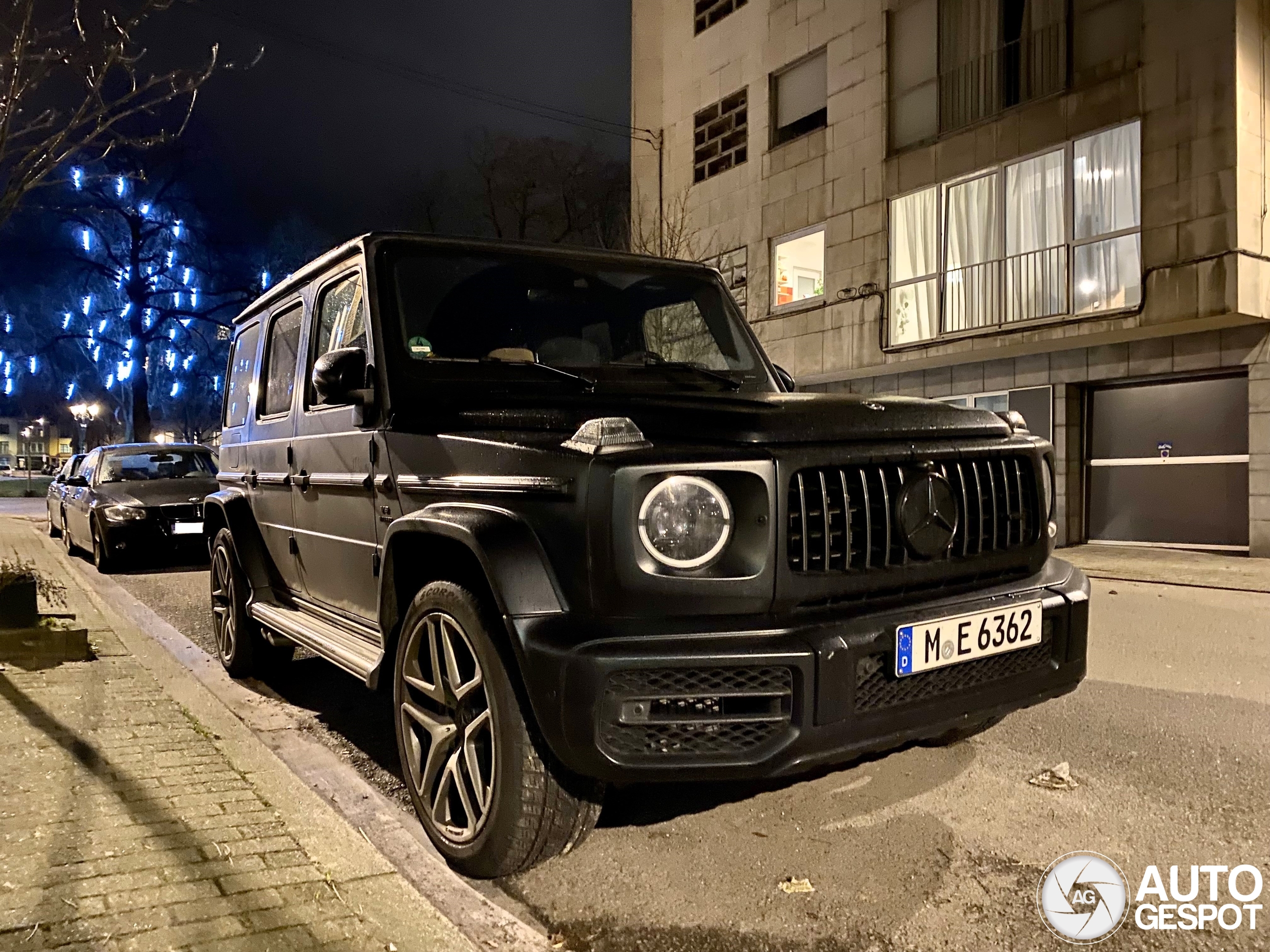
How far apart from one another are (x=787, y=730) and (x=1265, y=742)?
2900 millimetres

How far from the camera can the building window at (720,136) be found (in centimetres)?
2069

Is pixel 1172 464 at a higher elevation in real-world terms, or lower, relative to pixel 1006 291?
lower

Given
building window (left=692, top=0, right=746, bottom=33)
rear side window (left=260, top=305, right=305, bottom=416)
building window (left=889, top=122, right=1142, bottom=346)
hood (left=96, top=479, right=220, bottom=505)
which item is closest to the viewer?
rear side window (left=260, top=305, right=305, bottom=416)

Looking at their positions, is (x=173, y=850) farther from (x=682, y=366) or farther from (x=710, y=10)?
(x=710, y=10)

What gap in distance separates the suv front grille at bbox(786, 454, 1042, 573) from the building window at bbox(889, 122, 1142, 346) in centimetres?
1232

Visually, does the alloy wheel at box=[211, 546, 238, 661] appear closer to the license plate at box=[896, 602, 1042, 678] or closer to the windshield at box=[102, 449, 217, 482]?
the license plate at box=[896, 602, 1042, 678]

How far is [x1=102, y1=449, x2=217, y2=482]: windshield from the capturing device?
11836mm

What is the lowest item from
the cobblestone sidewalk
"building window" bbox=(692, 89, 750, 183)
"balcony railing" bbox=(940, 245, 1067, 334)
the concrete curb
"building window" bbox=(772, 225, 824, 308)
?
the concrete curb

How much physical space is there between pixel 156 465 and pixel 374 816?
1041cm

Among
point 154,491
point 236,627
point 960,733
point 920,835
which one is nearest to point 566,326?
point 960,733

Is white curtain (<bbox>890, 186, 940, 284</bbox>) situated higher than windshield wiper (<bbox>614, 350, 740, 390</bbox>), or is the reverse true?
white curtain (<bbox>890, 186, 940, 284</bbox>)

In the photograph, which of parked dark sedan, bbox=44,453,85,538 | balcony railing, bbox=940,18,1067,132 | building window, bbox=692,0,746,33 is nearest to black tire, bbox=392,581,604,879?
parked dark sedan, bbox=44,453,85,538

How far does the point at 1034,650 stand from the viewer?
294 cm

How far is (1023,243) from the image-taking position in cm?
1517
